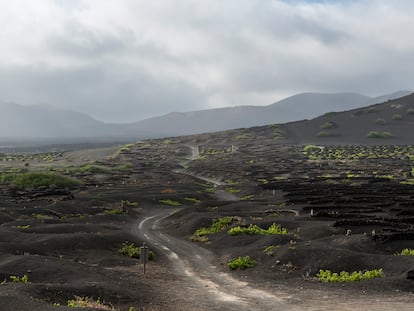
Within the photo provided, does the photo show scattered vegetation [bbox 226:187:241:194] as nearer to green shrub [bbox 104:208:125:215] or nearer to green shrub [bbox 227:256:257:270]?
green shrub [bbox 104:208:125:215]

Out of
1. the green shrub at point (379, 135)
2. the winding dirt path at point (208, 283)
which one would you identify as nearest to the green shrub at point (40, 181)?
the winding dirt path at point (208, 283)

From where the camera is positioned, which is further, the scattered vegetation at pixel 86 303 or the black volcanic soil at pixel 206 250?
the black volcanic soil at pixel 206 250

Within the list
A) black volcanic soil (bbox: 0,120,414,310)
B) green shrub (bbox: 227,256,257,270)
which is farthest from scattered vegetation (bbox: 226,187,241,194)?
green shrub (bbox: 227,256,257,270)

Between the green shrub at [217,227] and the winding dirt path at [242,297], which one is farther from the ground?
the winding dirt path at [242,297]

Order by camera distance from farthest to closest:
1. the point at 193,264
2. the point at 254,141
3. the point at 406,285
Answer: the point at 254,141 → the point at 193,264 → the point at 406,285

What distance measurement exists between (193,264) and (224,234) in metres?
7.99

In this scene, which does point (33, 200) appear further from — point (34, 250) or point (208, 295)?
point (208, 295)

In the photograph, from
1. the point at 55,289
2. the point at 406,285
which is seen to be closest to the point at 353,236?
the point at 406,285

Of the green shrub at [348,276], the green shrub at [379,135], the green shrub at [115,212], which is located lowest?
the green shrub at [115,212]

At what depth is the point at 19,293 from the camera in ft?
55.0

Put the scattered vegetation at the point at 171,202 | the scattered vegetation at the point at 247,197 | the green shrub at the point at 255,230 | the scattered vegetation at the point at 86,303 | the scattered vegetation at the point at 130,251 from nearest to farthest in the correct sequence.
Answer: the scattered vegetation at the point at 86,303, the scattered vegetation at the point at 130,251, the green shrub at the point at 255,230, the scattered vegetation at the point at 171,202, the scattered vegetation at the point at 247,197

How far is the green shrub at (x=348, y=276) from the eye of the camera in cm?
2188

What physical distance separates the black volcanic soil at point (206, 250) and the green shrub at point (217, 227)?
3.04 feet

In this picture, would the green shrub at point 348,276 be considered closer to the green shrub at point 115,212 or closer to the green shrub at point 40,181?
the green shrub at point 115,212
